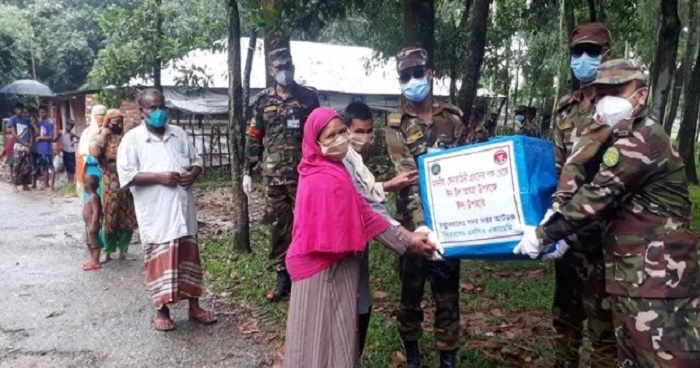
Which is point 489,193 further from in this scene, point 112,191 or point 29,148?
point 29,148

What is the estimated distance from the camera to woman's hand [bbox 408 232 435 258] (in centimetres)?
335

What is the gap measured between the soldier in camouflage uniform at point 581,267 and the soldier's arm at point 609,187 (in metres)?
0.38

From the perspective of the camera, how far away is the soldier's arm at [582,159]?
2.94 metres

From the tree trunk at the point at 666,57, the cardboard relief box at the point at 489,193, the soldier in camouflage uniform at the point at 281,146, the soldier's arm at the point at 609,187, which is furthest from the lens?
the tree trunk at the point at 666,57

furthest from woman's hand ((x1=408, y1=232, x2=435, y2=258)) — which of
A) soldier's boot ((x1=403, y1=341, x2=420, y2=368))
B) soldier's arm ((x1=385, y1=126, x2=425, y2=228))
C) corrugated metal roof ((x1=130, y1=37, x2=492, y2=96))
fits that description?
corrugated metal roof ((x1=130, y1=37, x2=492, y2=96))

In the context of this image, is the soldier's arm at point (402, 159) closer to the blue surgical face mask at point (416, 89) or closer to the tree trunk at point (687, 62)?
the blue surgical face mask at point (416, 89)

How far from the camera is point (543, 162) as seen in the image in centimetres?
322

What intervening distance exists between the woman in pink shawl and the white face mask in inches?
48.6

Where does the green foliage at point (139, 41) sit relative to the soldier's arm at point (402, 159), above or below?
above

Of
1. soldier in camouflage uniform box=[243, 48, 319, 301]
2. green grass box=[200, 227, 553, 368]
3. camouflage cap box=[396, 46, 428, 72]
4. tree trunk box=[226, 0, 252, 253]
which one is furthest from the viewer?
tree trunk box=[226, 0, 252, 253]

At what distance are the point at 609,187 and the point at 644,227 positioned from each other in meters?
0.26

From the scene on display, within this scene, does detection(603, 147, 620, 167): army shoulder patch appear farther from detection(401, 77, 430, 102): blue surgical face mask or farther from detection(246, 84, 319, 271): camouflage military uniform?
detection(246, 84, 319, 271): camouflage military uniform

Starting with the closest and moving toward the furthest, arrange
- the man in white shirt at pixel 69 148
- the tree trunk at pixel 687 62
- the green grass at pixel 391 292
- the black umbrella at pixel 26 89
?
the green grass at pixel 391 292 → the tree trunk at pixel 687 62 → the man in white shirt at pixel 69 148 → the black umbrella at pixel 26 89

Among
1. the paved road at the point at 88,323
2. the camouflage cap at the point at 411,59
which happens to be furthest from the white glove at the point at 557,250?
the paved road at the point at 88,323
